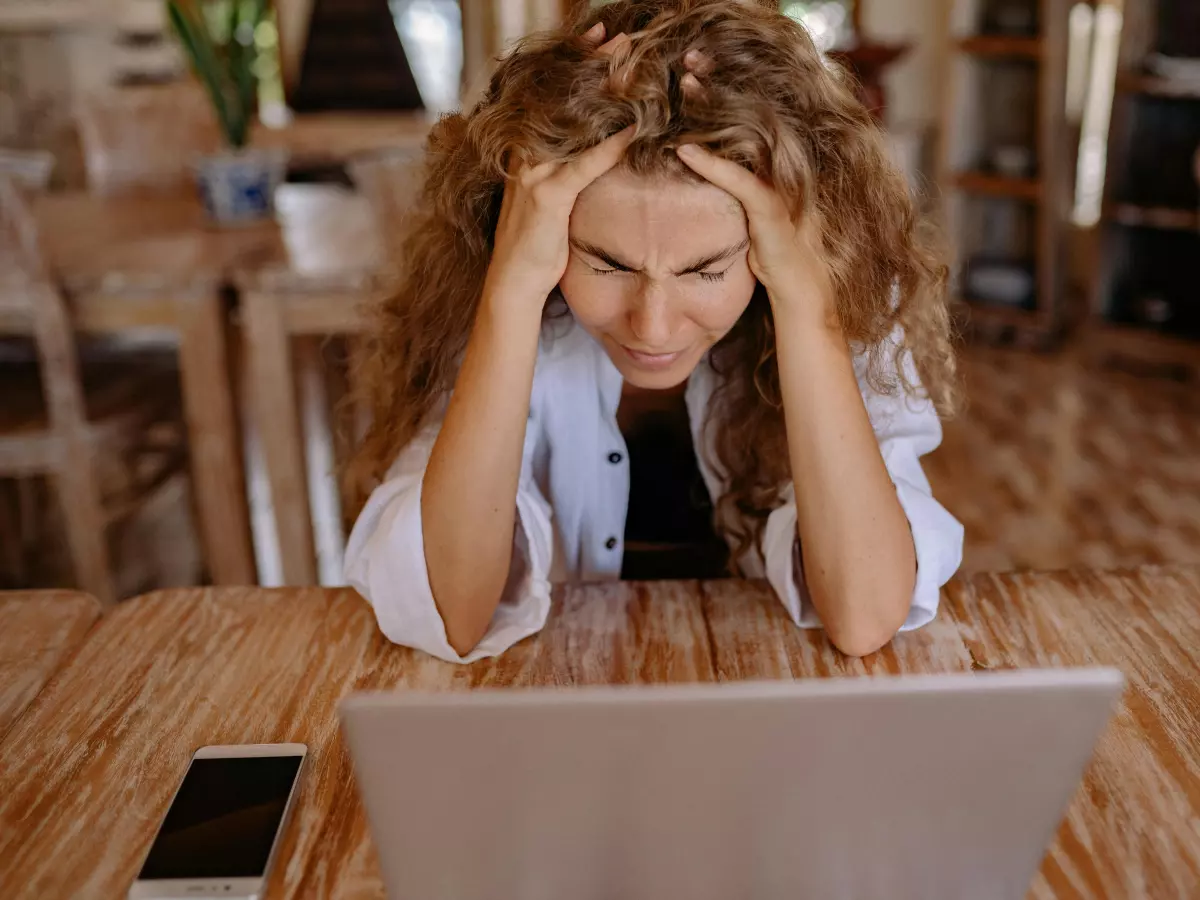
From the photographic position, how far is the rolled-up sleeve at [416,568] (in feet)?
2.97

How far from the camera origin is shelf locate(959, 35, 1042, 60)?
12.0 ft

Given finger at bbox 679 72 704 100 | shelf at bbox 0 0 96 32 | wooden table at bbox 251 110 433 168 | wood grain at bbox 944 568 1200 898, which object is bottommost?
wood grain at bbox 944 568 1200 898

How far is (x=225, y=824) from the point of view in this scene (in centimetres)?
70

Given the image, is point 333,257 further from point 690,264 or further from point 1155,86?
point 1155,86

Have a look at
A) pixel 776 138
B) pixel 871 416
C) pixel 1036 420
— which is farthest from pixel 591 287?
pixel 1036 420

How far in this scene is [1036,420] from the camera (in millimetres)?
3289

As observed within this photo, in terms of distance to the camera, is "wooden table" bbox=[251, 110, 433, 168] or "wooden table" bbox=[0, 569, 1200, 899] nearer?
"wooden table" bbox=[0, 569, 1200, 899]

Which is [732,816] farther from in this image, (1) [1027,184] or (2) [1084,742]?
(1) [1027,184]

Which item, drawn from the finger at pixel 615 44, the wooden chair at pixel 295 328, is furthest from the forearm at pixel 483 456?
the wooden chair at pixel 295 328

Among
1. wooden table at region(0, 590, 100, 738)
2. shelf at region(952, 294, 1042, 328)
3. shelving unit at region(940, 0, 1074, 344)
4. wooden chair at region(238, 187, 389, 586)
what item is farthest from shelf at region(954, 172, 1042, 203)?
wooden table at region(0, 590, 100, 738)

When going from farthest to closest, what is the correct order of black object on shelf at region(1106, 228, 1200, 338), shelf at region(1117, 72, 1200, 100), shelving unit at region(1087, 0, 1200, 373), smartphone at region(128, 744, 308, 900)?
black object on shelf at region(1106, 228, 1200, 338) → shelving unit at region(1087, 0, 1200, 373) → shelf at region(1117, 72, 1200, 100) → smartphone at region(128, 744, 308, 900)

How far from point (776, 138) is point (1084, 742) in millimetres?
505

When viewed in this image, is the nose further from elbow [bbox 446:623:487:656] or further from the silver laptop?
the silver laptop

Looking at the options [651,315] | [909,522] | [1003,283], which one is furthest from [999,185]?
[651,315]
